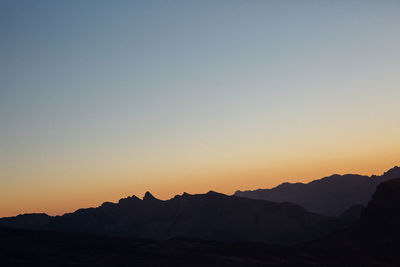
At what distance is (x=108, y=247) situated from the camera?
97188 mm

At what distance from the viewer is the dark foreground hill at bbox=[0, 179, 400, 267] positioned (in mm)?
83812

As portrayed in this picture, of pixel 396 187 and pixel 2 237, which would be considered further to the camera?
pixel 396 187

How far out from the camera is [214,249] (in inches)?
4205

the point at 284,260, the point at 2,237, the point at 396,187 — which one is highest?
the point at 396,187

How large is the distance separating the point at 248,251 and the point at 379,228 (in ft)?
142

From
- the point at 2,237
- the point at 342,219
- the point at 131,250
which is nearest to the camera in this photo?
the point at 131,250

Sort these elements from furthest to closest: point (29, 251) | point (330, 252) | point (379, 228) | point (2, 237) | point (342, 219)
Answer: point (342, 219)
point (379, 228)
point (330, 252)
point (2, 237)
point (29, 251)

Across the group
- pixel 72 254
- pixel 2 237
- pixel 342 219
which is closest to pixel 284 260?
pixel 72 254

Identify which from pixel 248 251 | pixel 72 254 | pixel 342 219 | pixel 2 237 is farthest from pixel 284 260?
pixel 342 219

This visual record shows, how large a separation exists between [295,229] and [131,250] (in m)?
114

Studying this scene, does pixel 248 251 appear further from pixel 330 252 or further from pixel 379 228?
pixel 379 228

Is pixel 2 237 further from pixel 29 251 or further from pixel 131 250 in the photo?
pixel 131 250

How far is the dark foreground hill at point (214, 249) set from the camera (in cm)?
8381

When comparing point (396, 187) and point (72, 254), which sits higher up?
point (396, 187)
